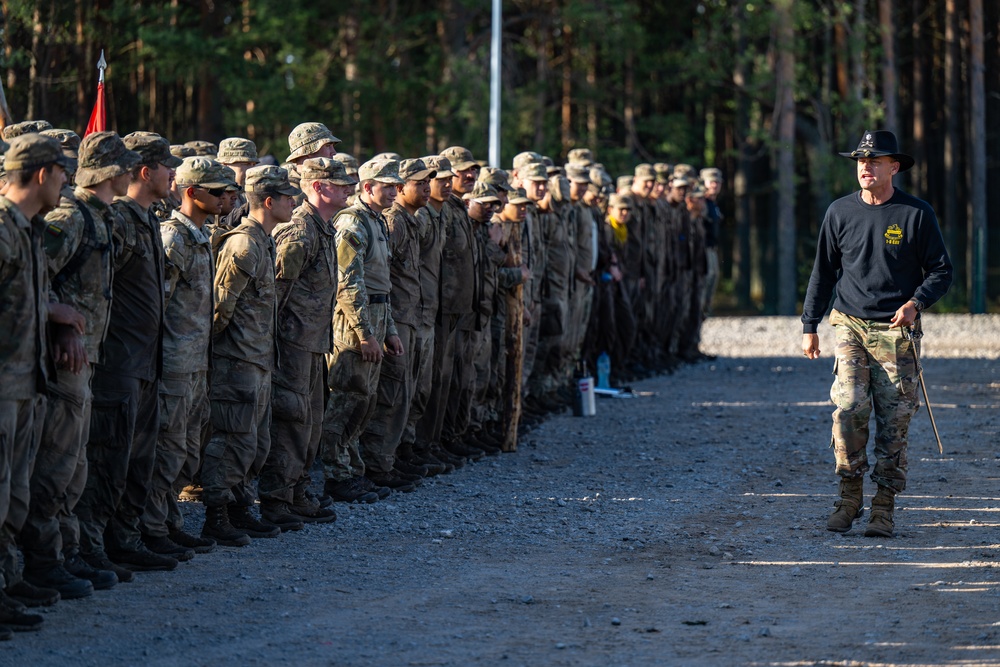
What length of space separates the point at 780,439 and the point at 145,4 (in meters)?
19.9

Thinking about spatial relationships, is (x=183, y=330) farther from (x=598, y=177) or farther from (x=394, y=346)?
(x=598, y=177)

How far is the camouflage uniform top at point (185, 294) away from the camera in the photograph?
25.2 ft

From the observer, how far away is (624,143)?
123 ft

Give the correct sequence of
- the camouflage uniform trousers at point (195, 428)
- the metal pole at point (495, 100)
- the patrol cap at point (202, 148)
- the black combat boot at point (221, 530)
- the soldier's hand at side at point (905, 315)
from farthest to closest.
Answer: the metal pole at point (495, 100), the patrol cap at point (202, 148), the soldier's hand at side at point (905, 315), the black combat boot at point (221, 530), the camouflage uniform trousers at point (195, 428)

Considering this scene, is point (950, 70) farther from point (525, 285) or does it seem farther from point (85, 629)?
point (85, 629)

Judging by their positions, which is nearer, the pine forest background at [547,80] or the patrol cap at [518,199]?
the patrol cap at [518,199]

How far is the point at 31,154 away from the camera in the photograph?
6344mm

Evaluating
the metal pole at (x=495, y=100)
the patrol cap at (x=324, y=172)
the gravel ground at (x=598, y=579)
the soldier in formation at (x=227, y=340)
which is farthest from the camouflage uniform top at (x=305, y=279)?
the metal pole at (x=495, y=100)

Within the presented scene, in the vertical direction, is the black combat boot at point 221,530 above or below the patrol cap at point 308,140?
below

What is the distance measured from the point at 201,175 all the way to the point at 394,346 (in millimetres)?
2304

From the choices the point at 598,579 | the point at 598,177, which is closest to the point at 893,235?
the point at 598,579

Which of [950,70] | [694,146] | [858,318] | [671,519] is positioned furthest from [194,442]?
[694,146]

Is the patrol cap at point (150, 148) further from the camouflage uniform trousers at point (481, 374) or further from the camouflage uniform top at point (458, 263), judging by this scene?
the camouflage uniform trousers at point (481, 374)

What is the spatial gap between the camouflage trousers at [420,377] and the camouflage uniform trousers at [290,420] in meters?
1.71
